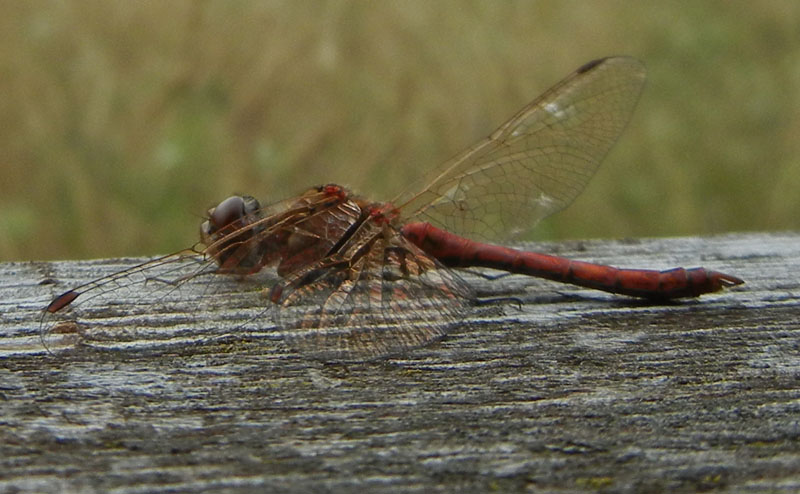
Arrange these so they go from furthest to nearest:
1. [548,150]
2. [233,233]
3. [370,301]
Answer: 1. [548,150]
2. [233,233]
3. [370,301]

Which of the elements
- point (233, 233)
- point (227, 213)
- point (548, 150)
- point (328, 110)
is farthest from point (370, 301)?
point (328, 110)

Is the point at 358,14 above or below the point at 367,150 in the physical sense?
above

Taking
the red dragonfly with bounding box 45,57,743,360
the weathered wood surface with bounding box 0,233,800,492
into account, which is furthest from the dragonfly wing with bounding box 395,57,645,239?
the weathered wood surface with bounding box 0,233,800,492

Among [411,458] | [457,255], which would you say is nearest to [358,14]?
[457,255]

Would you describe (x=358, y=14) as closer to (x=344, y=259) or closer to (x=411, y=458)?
(x=344, y=259)

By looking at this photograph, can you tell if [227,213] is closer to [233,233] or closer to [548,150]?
[233,233]

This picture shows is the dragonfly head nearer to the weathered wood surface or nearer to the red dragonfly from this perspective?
the red dragonfly

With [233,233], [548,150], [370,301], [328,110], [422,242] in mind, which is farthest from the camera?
[328,110]
